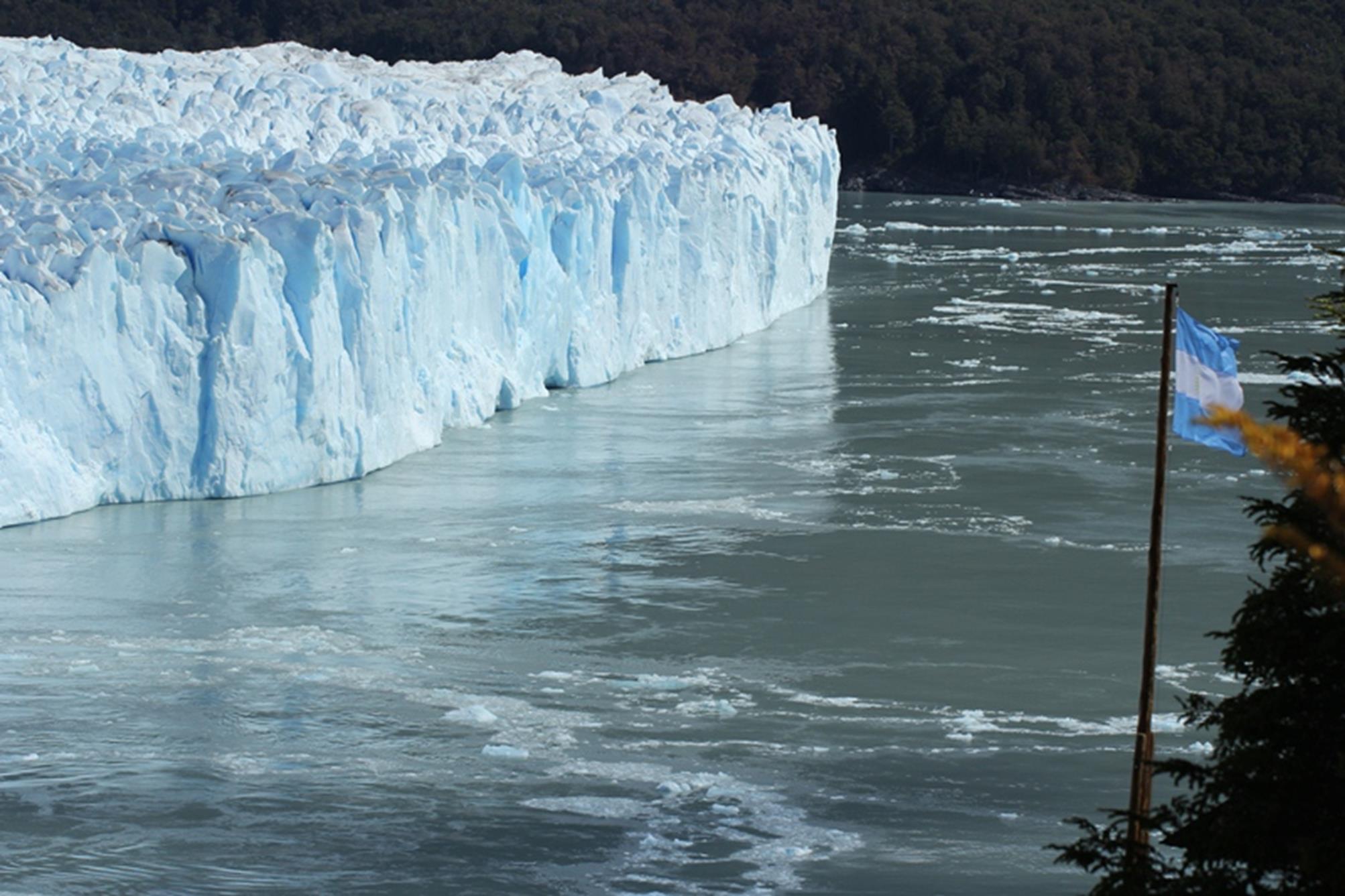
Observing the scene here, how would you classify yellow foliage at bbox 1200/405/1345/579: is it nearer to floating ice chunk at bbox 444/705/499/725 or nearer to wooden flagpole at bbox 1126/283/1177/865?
wooden flagpole at bbox 1126/283/1177/865

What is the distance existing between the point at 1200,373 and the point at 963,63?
4739 cm

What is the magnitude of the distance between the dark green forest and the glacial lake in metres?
34.5

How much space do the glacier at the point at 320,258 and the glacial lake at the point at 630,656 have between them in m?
0.44

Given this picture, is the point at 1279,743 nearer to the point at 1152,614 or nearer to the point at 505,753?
the point at 1152,614

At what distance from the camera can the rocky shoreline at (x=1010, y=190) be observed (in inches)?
1905

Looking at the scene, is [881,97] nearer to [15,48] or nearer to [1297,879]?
[15,48]

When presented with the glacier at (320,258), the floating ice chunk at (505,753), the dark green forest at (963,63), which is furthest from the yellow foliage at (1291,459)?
the dark green forest at (963,63)

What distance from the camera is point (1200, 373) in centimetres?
627

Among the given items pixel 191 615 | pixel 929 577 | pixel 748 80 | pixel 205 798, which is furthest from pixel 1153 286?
pixel 748 80

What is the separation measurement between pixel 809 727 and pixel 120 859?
2883mm

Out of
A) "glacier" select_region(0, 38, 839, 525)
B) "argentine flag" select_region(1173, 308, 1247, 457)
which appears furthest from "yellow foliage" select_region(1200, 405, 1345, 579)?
"glacier" select_region(0, 38, 839, 525)

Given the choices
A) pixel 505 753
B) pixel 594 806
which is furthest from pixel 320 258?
pixel 594 806

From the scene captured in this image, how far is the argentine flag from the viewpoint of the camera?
623 cm

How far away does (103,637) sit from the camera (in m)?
9.34
